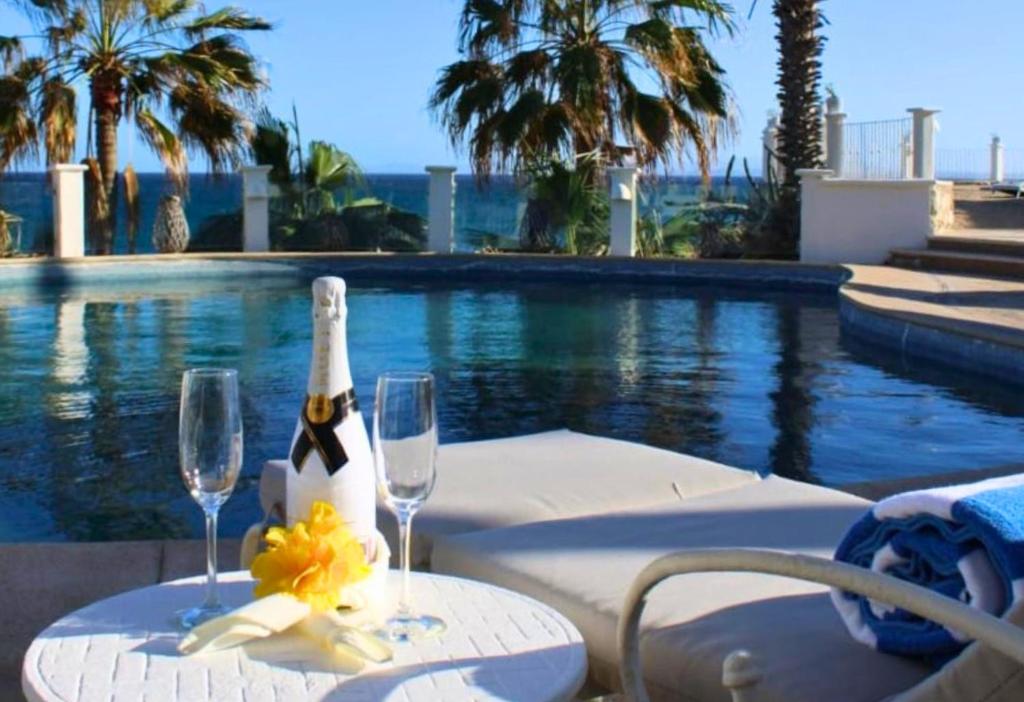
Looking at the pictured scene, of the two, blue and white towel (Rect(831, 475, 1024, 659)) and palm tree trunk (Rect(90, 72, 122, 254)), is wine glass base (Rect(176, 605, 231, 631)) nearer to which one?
blue and white towel (Rect(831, 475, 1024, 659))

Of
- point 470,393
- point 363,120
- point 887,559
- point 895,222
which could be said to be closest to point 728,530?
point 887,559

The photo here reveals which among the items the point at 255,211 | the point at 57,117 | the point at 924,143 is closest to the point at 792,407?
the point at 924,143

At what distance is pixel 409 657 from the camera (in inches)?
73.2

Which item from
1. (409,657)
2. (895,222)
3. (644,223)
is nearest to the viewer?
(409,657)

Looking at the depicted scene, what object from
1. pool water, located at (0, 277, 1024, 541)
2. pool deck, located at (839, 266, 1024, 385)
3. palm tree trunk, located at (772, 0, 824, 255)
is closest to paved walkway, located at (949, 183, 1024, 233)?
palm tree trunk, located at (772, 0, 824, 255)

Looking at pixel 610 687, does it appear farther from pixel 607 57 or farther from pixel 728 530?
pixel 607 57

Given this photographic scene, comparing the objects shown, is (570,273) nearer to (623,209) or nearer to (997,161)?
(623,209)

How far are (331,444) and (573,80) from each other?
13.9 meters

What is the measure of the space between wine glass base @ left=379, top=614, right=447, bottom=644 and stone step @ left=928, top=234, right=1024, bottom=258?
12.7m

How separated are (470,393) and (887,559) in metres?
5.59

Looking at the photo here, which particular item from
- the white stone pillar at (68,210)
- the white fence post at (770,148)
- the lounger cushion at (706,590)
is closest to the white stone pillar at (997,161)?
the white fence post at (770,148)

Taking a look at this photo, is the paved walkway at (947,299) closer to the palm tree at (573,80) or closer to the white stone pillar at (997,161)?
the palm tree at (573,80)

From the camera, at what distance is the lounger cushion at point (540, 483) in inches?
124

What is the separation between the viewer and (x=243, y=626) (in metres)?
1.83
